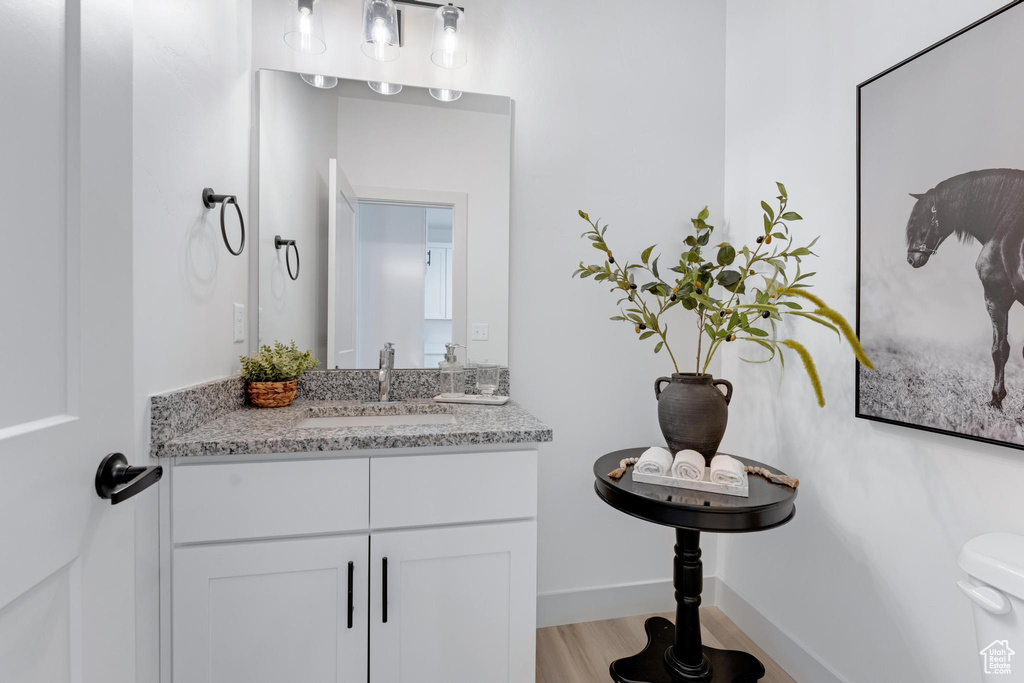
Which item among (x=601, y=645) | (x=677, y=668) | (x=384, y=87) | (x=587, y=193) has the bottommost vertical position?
(x=601, y=645)

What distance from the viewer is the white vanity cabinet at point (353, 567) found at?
111 centimetres

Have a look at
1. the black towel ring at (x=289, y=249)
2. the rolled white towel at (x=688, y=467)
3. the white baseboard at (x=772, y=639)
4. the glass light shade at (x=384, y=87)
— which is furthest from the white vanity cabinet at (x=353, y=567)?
the glass light shade at (x=384, y=87)

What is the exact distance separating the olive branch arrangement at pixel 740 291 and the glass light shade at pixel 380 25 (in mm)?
890

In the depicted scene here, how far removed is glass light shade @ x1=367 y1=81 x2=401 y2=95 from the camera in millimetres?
1727

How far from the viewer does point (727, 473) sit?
3.98ft

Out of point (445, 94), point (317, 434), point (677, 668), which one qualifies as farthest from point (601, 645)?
point (445, 94)

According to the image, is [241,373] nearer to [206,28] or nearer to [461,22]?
[206,28]

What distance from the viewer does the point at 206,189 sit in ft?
4.36

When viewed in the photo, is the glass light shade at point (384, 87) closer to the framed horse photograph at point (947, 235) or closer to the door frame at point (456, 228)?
the door frame at point (456, 228)

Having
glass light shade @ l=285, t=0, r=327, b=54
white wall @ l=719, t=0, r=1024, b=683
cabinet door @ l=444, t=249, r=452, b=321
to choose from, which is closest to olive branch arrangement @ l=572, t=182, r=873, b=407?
white wall @ l=719, t=0, r=1024, b=683

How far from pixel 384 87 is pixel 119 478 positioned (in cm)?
152

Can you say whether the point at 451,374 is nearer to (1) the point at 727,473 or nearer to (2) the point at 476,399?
(2) the point at 476,399

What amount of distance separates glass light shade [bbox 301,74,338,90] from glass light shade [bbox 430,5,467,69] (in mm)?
355

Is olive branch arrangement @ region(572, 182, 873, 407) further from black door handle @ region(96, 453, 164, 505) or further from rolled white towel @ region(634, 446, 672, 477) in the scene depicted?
black door handle @ region(96, 453, 164, 505)
